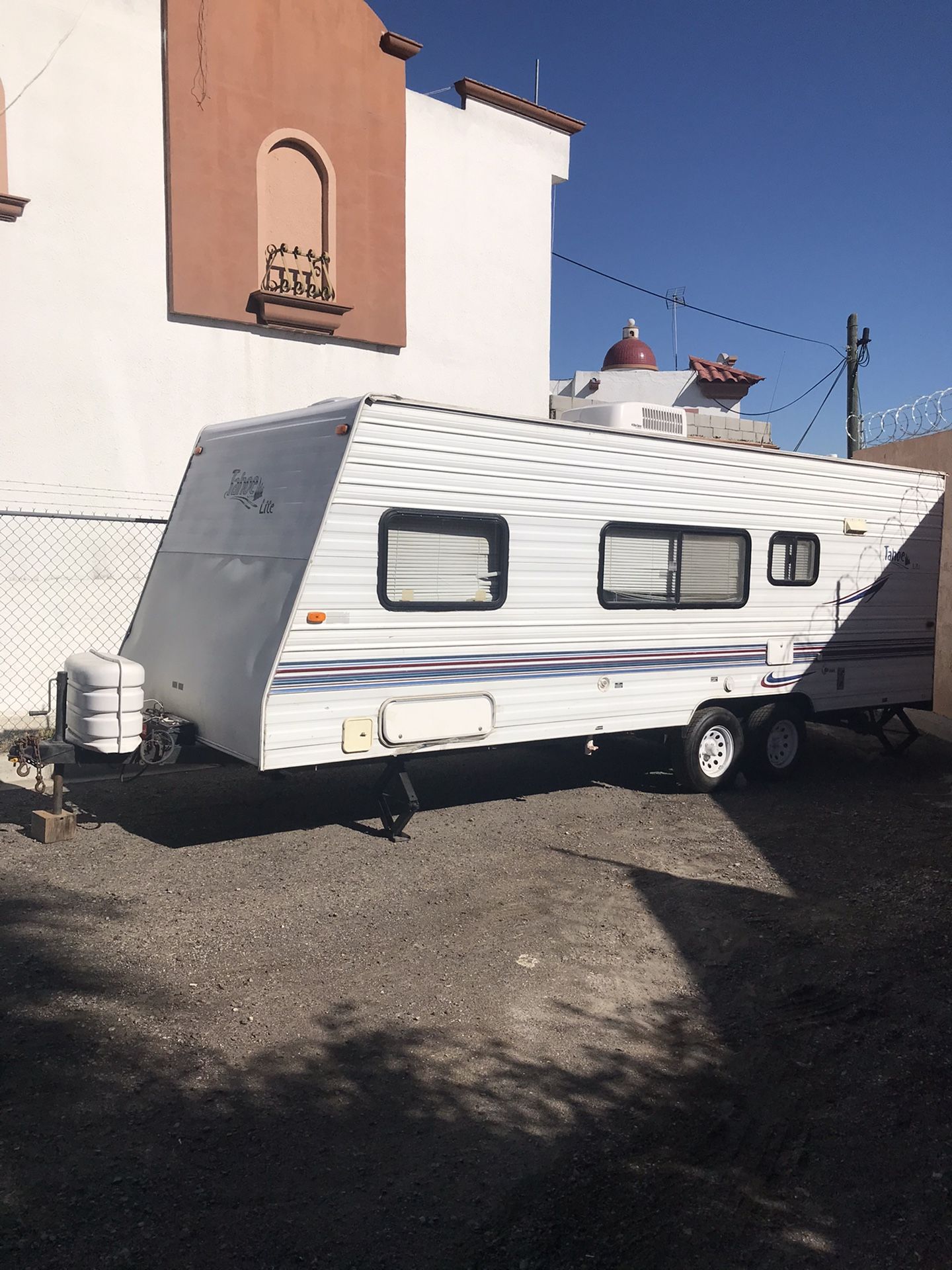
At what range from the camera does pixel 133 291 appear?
34.6ft

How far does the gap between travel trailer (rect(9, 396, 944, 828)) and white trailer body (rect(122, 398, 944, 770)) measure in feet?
0.06

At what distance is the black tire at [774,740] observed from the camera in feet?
31.2

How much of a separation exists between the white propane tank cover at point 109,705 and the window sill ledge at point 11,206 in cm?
524

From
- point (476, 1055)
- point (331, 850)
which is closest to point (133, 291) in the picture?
point (331, 850)

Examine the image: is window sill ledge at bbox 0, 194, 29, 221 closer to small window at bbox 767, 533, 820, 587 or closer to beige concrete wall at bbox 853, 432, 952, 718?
small window at bbox 767, 533, 820, 587

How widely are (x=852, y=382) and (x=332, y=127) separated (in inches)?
454

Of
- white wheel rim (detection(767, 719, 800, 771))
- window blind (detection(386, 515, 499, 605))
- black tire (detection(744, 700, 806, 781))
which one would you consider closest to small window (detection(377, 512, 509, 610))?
window blind (detection(386, 515, 499, 605))

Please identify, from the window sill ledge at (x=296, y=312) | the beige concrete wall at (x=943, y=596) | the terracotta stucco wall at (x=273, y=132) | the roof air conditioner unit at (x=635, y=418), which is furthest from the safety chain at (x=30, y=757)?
the beige concrete wall at (x=943, y=596)

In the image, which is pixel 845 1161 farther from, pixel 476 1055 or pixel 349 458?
pixel 349 458

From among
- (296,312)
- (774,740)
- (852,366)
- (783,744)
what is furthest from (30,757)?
(852,366)

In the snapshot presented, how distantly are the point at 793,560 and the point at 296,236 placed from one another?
639 cm

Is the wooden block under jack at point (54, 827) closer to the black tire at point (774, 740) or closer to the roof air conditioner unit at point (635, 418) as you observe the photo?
the roof air conditioner unit at point (635, 418)

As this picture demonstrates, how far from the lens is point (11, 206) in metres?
9.76

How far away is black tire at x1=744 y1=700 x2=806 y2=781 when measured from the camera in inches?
375
